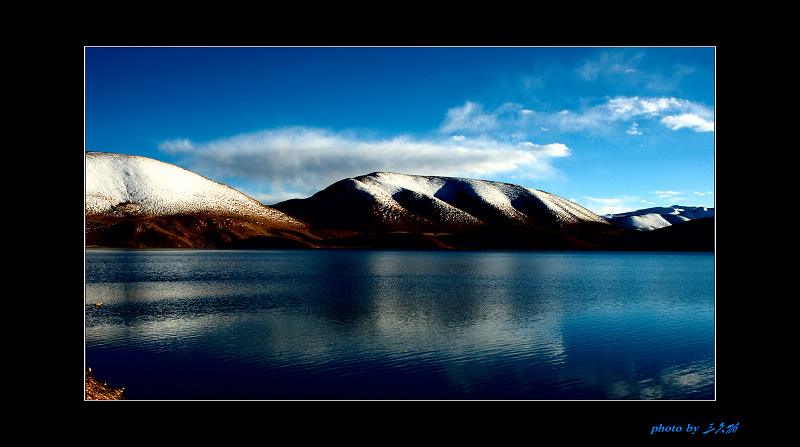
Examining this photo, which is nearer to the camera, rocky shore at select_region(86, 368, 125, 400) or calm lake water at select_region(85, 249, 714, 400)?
rocky shore at select_region(86, 368, 125, 400)

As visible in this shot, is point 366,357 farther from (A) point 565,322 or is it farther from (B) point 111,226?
(B) point 111,226

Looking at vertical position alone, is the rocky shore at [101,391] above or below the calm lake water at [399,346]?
above

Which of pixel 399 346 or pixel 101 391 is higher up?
pixel 101 391

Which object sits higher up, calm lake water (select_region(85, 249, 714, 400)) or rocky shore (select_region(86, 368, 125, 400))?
rocky shore (select_region(86, 368, 125, 400))

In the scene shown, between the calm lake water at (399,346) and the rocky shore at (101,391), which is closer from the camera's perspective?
the rocky shore at (101,391)

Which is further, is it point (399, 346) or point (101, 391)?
point (399, 346)

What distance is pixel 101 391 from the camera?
44.5ft

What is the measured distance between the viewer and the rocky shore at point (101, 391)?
12.6m

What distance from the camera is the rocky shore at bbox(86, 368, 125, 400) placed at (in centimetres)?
1256

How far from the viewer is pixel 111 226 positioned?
181 metres
